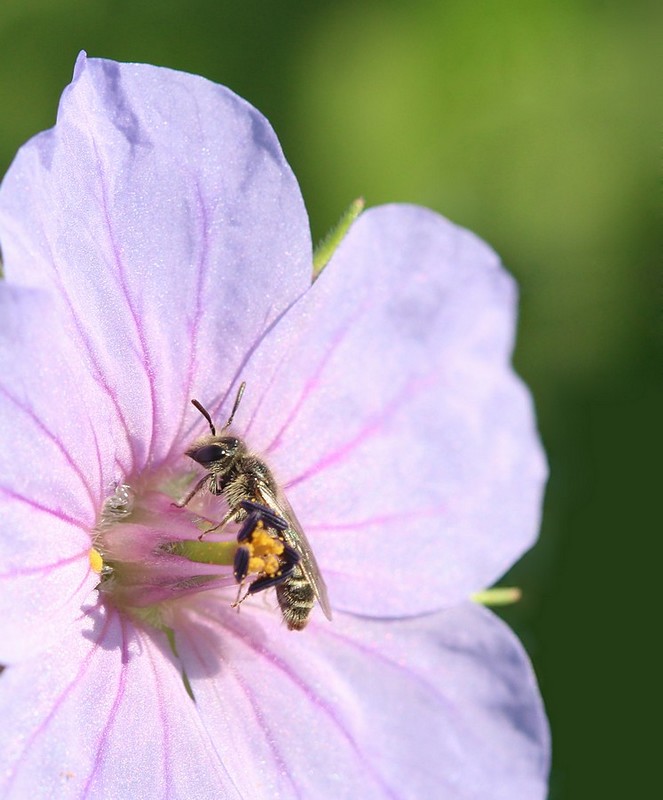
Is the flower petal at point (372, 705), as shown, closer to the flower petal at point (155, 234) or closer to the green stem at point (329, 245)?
the flower petal at point (155, 234)

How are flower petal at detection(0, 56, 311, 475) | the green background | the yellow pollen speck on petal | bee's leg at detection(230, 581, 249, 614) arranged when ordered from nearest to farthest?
flower petal at detection(0, 56, 311, 475) → the yellow pollen speck on petal → bee's leg at detection(230, 581, 249, 614) → the green background

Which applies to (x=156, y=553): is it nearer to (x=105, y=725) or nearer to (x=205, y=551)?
(x=205, y=551)

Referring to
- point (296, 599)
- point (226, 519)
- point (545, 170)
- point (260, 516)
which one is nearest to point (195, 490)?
point (226, 519)

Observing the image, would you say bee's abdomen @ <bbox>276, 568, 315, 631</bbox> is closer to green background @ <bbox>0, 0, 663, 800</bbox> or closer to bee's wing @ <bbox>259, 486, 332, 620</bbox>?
bee's wing @ <bbox>259, 486, 332, 620</bbox>

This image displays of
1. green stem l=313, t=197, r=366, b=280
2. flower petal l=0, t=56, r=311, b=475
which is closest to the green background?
green stem l=313, t=197, r=366, b=280

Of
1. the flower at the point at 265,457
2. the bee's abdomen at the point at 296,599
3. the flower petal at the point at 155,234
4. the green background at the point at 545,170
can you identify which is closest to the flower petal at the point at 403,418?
the flower at the point at 265,457

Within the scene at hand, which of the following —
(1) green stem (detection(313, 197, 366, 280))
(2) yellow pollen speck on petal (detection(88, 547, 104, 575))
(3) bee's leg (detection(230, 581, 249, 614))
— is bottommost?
(3) bee's leg (detection(230, 581, 249, 614))

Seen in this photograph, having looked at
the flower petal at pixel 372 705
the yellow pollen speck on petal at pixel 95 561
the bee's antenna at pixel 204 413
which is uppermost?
the bee's antenna at pixel 204 413

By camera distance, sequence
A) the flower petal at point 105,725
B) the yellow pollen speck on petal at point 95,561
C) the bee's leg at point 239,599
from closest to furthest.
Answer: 1. the flower petal at point 105,725
2. the yellow pollen speck on petal at point 95,561
3. the bee's leg at point 239,599
